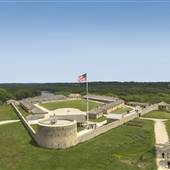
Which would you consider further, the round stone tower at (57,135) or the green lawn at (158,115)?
the green lawn at (158,115)

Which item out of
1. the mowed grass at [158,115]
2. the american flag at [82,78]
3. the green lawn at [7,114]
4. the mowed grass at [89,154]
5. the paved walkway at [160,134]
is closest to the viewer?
the mowed grass at [89,154]

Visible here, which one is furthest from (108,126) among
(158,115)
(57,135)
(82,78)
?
(158,115)

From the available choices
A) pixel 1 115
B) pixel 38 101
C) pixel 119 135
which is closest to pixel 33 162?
pixel 119 135

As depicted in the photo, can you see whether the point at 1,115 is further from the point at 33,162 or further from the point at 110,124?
the point at 33,162

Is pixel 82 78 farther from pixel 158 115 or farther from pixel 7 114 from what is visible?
pixel 7 114

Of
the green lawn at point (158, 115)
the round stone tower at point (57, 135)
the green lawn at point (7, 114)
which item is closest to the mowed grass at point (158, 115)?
the green lawn at point (158, 115)

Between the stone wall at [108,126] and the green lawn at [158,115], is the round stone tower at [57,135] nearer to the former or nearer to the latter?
the stone wall at [108,126]

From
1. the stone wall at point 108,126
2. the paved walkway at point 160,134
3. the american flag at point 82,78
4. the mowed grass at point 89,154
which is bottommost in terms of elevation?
the mowed grass at point 89,154

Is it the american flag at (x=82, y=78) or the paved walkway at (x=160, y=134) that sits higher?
the american flag at (x=82, y=78)

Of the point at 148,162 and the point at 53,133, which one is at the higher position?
the point at 53,133
